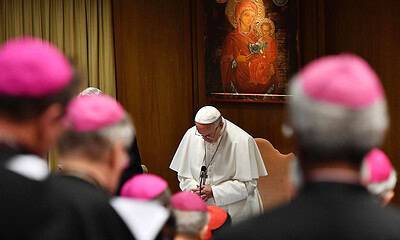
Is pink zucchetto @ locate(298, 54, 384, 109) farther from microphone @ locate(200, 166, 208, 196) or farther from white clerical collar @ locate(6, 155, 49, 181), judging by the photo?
microphone @ locate(200, 166, 208, 196)

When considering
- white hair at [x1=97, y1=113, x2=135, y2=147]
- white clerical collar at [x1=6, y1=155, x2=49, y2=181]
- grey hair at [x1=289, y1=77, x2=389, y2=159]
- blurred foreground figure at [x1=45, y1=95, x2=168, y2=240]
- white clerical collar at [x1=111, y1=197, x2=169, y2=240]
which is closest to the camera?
grey hair at [x1=289, y1=77, x2=389, y2=159]

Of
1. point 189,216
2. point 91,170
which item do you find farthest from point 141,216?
point 189,216

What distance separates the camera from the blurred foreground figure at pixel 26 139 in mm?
1898

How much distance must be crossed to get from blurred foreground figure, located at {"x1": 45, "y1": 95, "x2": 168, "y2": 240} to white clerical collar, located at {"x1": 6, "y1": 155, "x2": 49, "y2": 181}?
0.31 feet

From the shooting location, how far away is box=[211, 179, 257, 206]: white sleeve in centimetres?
579

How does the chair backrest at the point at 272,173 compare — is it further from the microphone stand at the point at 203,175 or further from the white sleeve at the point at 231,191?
the microphone stand at the point at 203,175

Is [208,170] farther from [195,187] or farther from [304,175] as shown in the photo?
[304,175]

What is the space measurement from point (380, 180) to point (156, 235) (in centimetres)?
81

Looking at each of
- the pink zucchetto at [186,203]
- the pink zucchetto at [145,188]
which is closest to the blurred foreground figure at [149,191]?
the pink zucchetto at [145,188]

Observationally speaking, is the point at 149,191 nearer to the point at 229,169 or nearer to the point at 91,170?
the point at 91,170

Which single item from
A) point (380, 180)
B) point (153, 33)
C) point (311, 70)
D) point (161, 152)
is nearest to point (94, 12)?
point (153, 33)

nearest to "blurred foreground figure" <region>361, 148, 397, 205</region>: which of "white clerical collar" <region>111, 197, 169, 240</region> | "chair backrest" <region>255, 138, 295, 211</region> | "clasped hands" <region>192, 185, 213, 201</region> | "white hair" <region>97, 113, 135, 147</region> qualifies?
"white clerical collar" <region>111, 197, 169, 240</region>

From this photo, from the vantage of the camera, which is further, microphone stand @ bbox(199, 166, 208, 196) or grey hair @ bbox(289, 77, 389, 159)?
microphone stand @ bbox(199, 166, 208, 196)

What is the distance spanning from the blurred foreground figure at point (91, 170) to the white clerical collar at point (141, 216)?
0.03 meters
